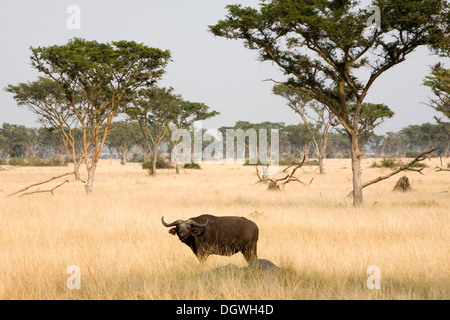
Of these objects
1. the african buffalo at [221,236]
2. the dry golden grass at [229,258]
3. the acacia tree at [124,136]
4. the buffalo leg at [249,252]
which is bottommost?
the dry golden grass at [229,258]

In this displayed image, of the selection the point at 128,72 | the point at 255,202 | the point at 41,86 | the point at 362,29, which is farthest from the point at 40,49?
the point at 362,29

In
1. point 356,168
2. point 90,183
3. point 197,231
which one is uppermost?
point 356,168

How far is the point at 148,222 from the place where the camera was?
11.5 meters

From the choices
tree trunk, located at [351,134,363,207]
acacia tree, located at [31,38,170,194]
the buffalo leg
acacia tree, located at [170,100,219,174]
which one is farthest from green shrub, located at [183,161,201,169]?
the buffalo leg

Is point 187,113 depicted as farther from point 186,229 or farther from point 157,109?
point 186,229

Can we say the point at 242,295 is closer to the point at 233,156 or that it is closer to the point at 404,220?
the point at 404,220

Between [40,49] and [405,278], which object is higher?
[40,49]

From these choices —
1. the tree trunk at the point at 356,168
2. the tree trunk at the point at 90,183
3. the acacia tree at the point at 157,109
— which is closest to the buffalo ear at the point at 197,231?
the tree trunk at the point at 356,168

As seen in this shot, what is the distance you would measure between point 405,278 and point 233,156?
8865cm

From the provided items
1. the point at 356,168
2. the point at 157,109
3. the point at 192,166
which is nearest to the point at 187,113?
the point at 157,109

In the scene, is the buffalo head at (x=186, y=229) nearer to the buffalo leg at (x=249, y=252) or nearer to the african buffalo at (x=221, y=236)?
the african buffalo at (x=221, y=236)

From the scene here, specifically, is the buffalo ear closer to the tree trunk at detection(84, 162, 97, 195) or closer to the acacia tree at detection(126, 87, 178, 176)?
the tree trunk at detection(84, 162, 97, 195)

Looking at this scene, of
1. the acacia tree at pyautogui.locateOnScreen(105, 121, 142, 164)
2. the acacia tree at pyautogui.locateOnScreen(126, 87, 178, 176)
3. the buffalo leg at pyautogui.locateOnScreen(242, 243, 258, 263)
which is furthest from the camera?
the acacia tree at pyautogui.locateOnScreen(105, 121, 142, 164)
